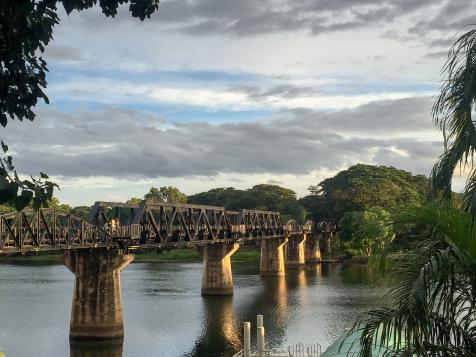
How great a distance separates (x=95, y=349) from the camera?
4559 centimetres

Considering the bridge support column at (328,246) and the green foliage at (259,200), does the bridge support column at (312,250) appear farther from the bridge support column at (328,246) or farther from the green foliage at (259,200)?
the green foliage at (259,200)

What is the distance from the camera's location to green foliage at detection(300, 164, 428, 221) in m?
137

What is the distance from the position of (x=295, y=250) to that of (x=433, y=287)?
415 ft

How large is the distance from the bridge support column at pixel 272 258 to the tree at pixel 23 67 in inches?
4015

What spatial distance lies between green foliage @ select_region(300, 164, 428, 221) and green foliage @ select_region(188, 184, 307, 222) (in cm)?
456

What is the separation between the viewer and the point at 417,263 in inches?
338

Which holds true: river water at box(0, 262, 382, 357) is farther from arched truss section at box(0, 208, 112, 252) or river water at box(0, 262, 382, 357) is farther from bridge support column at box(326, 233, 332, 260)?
bridge support column at box(326, 233, 332, 260)


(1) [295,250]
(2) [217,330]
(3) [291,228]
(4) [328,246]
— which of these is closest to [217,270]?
(2) [217,330]

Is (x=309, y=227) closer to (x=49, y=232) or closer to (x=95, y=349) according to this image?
(x=95, y=349)

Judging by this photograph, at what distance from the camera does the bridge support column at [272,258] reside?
362ft

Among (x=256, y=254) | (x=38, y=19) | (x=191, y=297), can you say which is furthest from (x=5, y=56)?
(x=256, y=254)

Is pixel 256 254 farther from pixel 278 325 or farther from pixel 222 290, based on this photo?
pixel 278 325

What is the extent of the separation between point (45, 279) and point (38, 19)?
94969 mm

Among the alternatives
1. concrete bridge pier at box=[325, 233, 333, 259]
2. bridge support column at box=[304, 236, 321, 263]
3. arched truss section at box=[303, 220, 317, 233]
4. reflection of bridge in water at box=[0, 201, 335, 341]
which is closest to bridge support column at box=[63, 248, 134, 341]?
reflection of bridge in water at box=[0, 201, 335, 341]
